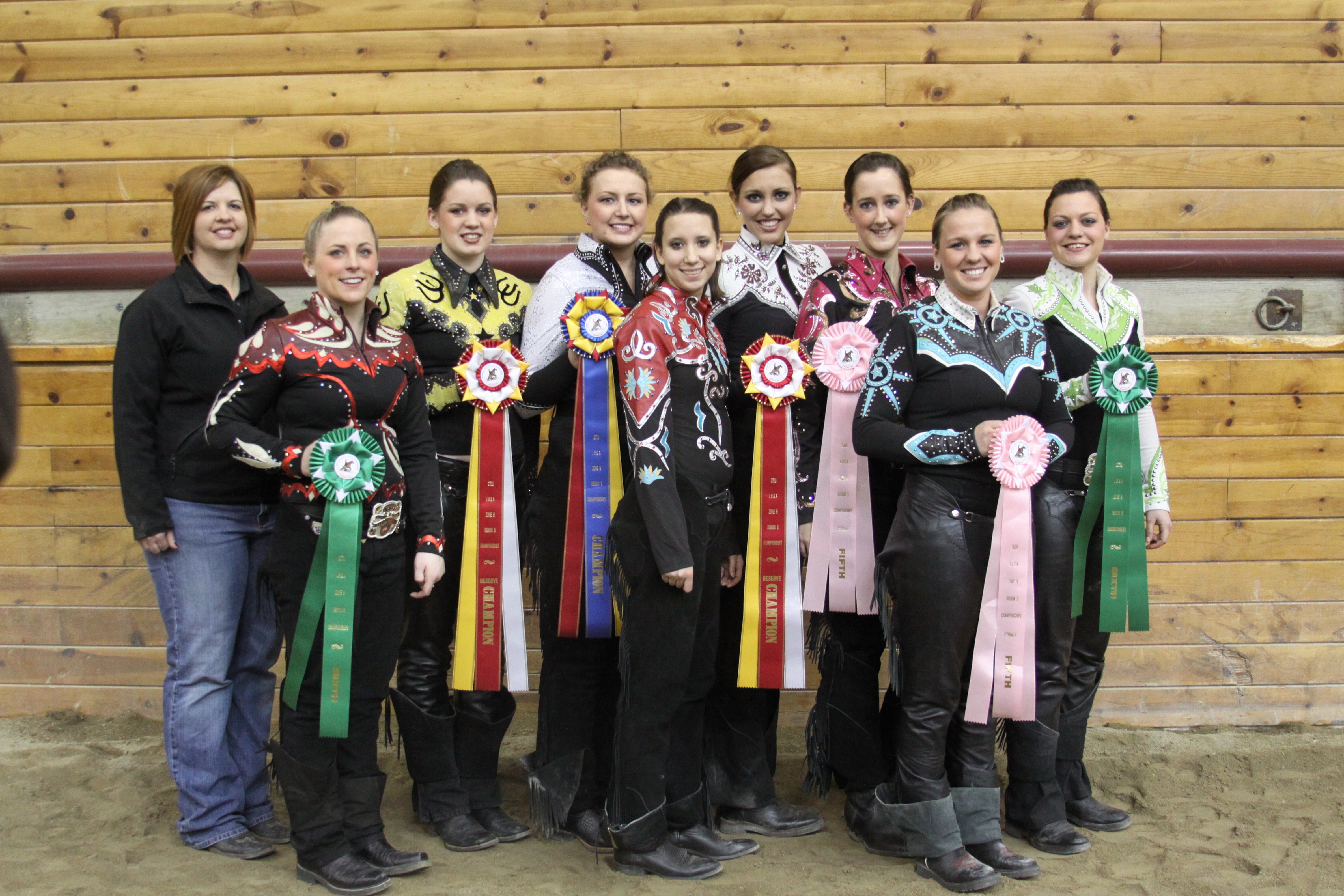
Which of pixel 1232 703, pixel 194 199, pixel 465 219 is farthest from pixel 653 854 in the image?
pixel 1232 703

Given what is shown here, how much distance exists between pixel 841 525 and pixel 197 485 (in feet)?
5.48

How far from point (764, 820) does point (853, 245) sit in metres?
1.86

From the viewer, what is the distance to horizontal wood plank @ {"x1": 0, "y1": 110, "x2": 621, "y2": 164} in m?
3.83

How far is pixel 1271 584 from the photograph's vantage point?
382cm

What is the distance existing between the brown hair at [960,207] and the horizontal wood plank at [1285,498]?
5.49 feet

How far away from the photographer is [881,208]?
9.90 ft

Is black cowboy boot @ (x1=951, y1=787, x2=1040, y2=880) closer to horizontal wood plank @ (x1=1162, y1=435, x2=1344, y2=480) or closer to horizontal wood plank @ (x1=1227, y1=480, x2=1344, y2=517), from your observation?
horizontal wood plank @ (x1=1162, y1=435, x2=1344, y2=480)

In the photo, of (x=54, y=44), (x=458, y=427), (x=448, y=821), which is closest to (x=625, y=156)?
(x=458, y=427)

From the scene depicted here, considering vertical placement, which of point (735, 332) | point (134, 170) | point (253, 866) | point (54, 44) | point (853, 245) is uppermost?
point (54, 44)

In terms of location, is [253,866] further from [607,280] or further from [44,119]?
[44,119]

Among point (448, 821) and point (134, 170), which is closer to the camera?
point (448, 821)

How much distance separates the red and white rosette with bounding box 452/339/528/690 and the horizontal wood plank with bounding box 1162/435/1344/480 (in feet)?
7.46

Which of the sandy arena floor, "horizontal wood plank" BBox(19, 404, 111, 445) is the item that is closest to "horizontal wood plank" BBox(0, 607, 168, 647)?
the sandy arena floor

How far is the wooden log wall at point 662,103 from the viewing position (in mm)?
3828
